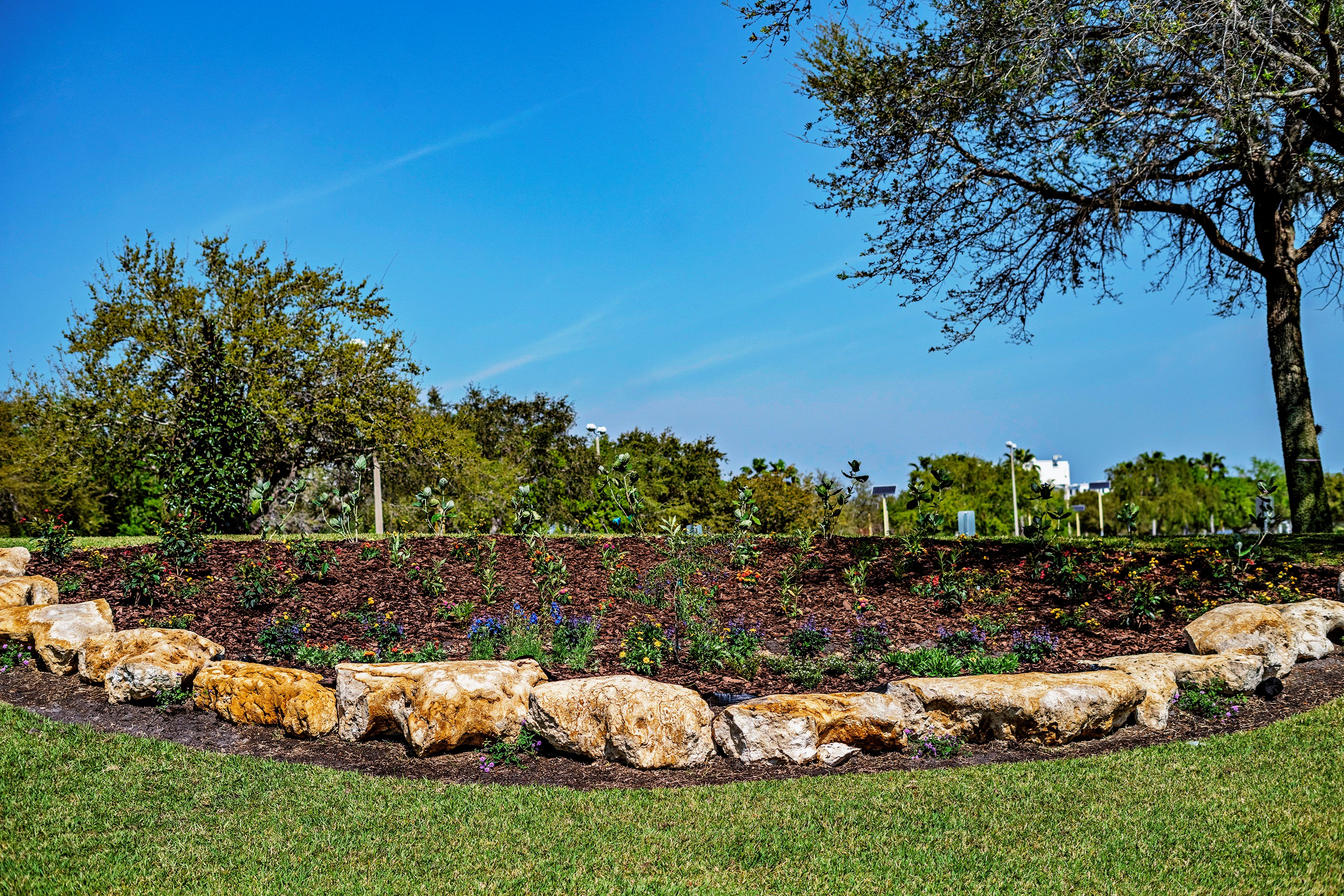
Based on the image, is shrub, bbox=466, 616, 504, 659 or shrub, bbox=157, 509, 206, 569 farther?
shrub, bbox=157, 509, 206, 569

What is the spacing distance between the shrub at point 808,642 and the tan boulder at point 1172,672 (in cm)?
181

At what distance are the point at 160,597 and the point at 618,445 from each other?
15.7 m

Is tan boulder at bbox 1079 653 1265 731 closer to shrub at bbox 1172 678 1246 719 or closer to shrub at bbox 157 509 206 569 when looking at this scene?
shrub at bbox 1172 678 1246 719

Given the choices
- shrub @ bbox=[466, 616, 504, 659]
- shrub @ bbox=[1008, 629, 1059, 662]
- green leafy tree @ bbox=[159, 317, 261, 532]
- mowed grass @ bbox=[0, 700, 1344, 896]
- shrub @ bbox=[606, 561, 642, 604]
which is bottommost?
mowed grass @ bbox=[0, 700, 1344, 896]

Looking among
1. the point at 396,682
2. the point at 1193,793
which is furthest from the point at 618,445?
the point at 1193,793

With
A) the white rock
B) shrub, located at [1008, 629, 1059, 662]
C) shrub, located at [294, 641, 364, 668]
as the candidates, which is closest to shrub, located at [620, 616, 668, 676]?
the white rock

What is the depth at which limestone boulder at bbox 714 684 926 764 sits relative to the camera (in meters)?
4.90

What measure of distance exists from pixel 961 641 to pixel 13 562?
341 inches

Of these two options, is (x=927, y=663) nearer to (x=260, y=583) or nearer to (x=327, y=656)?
(x=327, y=656)

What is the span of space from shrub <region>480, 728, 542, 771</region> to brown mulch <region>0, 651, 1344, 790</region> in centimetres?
4

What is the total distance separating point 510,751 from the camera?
5.08m

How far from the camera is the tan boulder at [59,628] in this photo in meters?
6.54

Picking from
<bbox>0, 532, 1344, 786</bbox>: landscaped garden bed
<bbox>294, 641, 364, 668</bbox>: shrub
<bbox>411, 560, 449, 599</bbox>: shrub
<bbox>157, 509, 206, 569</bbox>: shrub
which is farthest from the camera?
<bbox>157, 509, 206, 569</bbox>: shrub

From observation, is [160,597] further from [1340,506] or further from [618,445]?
[1340,506]
